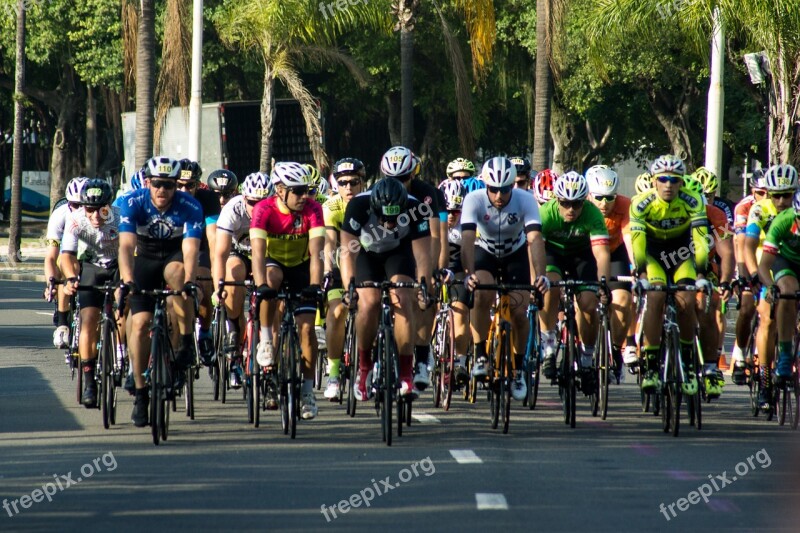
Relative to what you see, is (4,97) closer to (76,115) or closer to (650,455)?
(76,115)

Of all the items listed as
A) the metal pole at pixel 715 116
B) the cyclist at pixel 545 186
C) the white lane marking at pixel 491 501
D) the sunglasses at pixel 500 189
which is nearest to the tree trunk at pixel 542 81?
the metal pole at pixel 715 116

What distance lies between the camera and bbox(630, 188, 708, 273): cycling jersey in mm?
11812

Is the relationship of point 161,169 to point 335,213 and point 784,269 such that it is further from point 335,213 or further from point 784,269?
point 784,269

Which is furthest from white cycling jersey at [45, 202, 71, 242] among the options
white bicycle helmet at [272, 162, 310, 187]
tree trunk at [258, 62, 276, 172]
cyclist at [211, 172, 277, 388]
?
tree trunk at [258, 62, 276, 172]

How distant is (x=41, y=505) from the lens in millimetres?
7820

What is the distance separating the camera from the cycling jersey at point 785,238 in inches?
459

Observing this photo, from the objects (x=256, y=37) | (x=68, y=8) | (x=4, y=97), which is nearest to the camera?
(x=256, y=37)

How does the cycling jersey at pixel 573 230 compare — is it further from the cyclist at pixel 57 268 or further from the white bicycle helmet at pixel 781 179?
the cyclist at pixel 57 268

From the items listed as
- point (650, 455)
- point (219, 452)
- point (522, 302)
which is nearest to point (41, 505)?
point (219, 452)

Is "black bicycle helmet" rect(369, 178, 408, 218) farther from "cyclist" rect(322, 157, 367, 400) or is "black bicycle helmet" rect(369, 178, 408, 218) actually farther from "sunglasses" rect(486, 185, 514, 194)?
"sunglasses" rect(486, 185, 514, 194)

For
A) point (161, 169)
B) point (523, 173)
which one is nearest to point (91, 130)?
point (523, 173)

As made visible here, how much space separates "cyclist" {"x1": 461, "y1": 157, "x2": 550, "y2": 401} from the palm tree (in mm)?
16667

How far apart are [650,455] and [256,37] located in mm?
21717

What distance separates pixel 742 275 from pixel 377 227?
3558 millimetres
